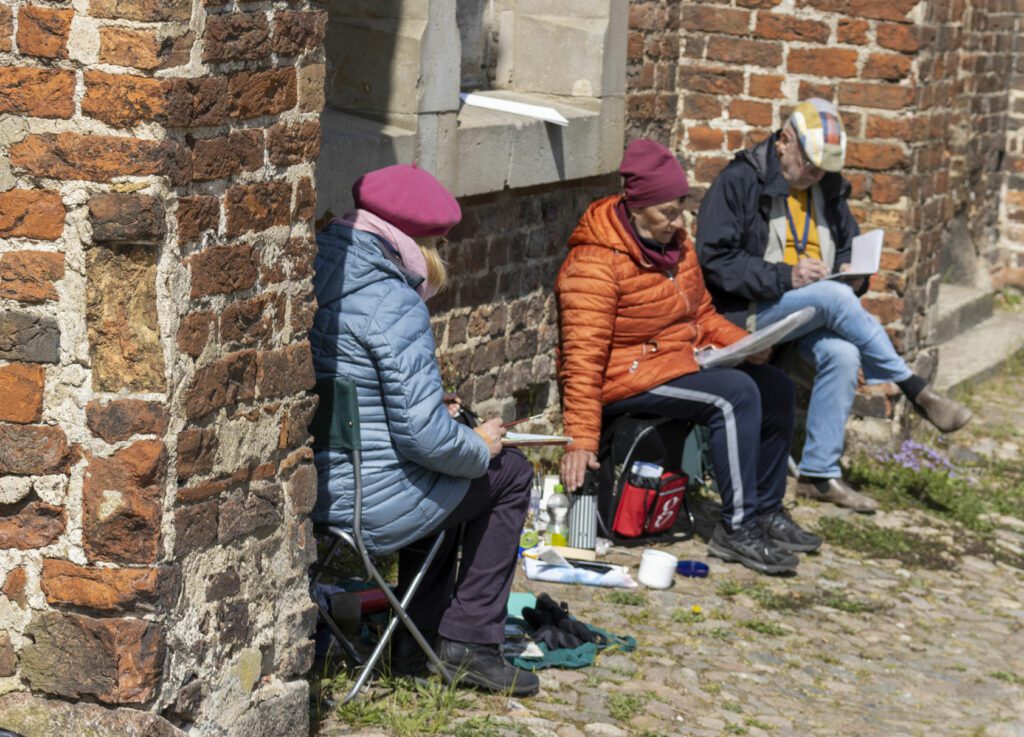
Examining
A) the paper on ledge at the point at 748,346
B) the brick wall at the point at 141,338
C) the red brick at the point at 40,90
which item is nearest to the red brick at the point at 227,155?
the brick wall at the point at 141,338

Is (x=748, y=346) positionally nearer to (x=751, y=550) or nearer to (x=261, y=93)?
(x=751, y=550)

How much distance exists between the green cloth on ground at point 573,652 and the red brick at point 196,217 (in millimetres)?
2053

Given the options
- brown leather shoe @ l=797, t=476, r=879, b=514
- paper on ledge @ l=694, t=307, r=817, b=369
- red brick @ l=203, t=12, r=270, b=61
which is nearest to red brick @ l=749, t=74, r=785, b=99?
paper on ledge @ l=694, t=307, r=817, b=369

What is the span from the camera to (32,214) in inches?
138

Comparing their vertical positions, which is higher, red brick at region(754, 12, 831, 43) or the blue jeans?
red brick at region(754, 12, 831, 43)

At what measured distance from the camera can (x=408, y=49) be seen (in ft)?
19.3

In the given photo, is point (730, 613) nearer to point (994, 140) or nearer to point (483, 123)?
point (483, 123)

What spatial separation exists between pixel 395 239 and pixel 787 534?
2937 millimetres

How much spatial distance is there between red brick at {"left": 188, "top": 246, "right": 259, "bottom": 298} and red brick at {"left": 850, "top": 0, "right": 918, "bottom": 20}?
4.97 meters

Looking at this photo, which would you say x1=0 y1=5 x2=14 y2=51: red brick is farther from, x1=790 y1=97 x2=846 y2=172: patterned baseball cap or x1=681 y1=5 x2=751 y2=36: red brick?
x1=681 y1=5 x2=751 y2=36: red brick

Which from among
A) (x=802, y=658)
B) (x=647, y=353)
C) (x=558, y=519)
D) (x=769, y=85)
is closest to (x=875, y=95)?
(x=769, y=85)

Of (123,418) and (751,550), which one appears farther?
(751,550)

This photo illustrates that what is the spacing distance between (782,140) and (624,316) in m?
1.32

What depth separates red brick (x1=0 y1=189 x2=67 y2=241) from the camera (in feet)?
11.5
